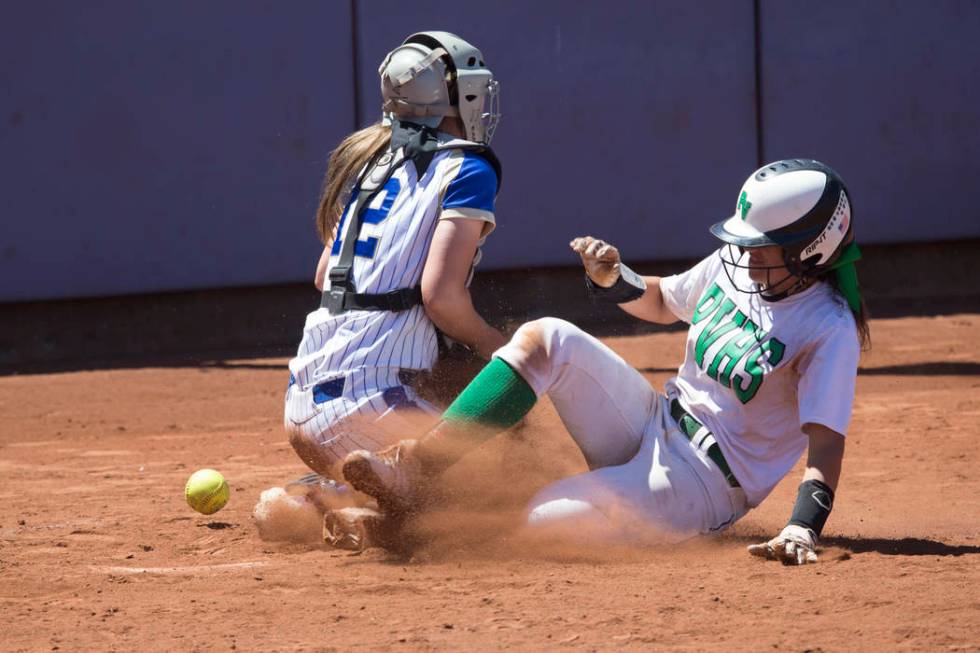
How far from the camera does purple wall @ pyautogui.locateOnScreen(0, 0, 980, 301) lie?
9961 mm

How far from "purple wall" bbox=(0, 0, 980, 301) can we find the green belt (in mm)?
6445

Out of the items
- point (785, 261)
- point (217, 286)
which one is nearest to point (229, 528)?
point (785, 261)

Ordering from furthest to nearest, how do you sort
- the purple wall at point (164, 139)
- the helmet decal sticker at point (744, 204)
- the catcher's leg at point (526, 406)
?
1. the purple wall at point (164, 139)
2. the helmet decal sticker at point (744, 204)
3. the catcher's leg at point (526, 406)

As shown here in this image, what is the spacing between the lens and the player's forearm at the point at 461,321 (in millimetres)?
4359

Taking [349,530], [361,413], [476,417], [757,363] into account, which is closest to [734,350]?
[757,363]

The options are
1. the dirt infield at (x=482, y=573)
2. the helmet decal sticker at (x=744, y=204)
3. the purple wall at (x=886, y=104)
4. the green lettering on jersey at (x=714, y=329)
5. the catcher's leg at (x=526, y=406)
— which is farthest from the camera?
the purple wall at (x=886, y=104)

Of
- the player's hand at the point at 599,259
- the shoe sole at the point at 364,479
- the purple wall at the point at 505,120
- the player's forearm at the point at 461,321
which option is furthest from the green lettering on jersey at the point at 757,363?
the purple wall at the point at 505,120

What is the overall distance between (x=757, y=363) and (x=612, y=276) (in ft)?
2.08

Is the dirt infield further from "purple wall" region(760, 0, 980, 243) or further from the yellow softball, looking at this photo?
"purple wall" region(760, 0, 980, 243)

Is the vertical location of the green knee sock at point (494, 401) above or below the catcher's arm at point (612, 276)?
below

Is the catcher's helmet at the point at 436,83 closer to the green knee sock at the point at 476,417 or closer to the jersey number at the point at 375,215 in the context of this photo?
the jersey number at the point at 375,215

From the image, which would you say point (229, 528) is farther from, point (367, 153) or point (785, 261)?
point (785, 261)

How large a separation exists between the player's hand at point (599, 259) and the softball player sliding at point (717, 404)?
0.4 inches

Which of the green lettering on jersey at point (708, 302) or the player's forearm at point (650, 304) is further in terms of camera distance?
the player's forearm at point (650, 304)
